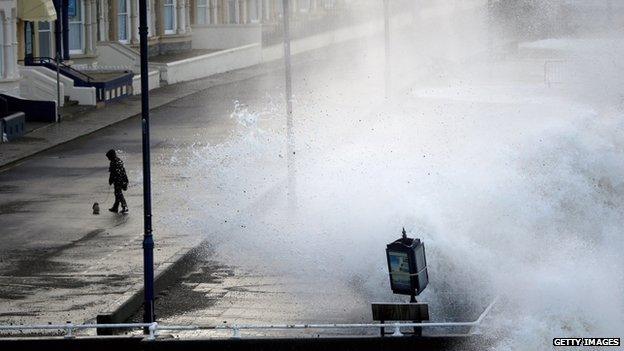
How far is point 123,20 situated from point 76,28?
5.44 m

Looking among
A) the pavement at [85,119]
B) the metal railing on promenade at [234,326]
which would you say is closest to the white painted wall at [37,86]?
the pavement at [85,119]

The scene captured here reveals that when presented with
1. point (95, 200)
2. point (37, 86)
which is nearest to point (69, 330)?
point (95, 200)

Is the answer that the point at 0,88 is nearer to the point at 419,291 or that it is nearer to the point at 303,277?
the point at 303,277

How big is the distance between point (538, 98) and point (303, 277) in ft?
125

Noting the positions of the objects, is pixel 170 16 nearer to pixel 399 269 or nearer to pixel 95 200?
pixel 95 200

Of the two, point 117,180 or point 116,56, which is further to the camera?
point 116,56

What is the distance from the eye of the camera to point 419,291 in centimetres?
2367

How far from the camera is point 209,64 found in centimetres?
6719

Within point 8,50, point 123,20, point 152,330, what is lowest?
point 152,330

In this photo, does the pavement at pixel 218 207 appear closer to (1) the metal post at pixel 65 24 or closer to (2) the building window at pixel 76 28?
(1) the metal post at pixel 65 24

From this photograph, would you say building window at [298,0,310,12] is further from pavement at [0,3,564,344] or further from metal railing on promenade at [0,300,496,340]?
metal railing on promenade at [0,300,496,340]

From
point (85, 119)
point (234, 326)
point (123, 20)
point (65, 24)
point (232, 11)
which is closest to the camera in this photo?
point (234, 326)

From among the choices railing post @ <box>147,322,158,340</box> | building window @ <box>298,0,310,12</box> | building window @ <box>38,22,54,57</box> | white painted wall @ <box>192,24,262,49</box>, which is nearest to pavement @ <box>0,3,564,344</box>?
railing post @ <box>147,322,158,340</box>

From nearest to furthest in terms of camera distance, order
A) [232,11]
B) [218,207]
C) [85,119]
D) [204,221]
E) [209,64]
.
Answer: [204,221], [218,207], [85,119], [209,64], [232,11]
